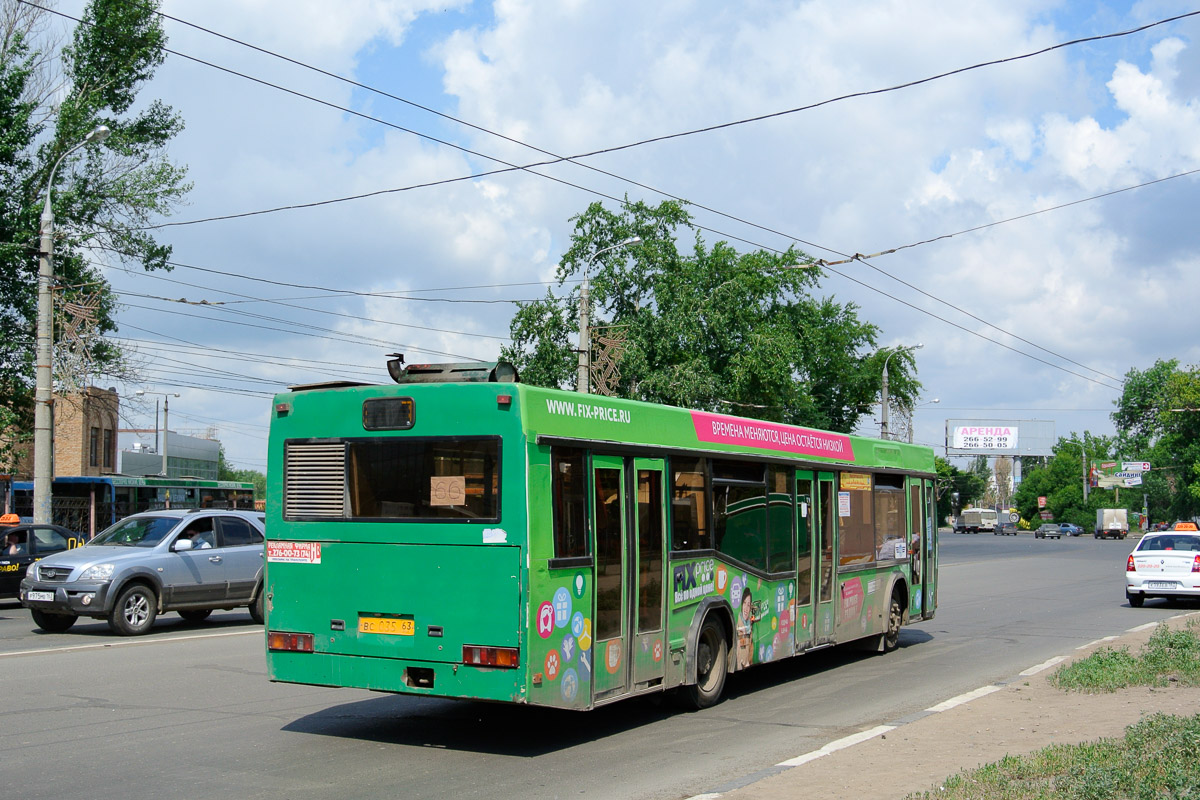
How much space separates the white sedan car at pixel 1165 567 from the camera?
21516 mm

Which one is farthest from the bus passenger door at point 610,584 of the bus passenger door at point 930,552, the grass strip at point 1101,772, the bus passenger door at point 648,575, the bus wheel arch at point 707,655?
the bus passenger door at point 930,552

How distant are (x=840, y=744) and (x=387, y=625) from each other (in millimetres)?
3459

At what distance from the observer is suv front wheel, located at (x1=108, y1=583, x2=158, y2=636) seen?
15906 mm

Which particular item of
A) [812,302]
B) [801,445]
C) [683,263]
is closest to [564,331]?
[683,263]

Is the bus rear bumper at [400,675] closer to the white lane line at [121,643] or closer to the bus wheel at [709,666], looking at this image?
the bus wheel at [709,666]

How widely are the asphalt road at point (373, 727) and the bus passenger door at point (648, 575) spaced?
0.57 meters

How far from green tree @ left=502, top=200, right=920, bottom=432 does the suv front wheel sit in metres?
26.8

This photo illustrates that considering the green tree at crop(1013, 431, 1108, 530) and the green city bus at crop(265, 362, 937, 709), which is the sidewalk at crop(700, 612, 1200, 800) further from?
the green tree at crop(1013, 431, 1108, 530)

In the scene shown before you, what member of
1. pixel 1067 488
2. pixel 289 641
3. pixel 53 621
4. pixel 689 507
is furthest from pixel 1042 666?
pixel 1067 488

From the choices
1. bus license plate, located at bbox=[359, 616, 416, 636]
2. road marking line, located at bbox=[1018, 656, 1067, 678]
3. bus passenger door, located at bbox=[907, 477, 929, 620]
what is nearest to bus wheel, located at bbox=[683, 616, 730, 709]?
bus license plate, located at bbox=[359, 616, 416, 636]

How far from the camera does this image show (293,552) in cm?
883

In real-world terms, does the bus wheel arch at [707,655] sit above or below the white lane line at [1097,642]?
above

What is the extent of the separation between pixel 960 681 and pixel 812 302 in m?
43.6

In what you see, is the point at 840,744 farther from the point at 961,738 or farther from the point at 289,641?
the point at 289,641
